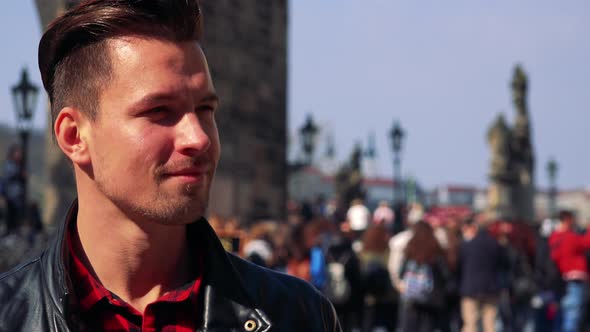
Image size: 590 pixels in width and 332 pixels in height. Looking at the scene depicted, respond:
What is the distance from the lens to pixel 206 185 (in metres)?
1.92

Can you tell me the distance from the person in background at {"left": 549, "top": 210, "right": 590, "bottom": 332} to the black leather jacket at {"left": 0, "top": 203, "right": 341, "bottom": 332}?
35.3 ft

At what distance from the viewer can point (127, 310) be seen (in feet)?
6.34

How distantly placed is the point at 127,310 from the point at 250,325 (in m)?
0.23

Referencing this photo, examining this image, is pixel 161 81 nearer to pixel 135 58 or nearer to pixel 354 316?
pixel 135 58

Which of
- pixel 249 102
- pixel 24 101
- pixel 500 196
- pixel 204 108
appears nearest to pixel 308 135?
pixel 249 102

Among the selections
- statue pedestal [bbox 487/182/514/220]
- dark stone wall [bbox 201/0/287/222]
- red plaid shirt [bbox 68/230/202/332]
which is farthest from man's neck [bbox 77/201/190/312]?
statue pedestal [bbox 487/182/514/220]

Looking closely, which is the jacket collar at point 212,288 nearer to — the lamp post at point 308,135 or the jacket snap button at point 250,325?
the jacket snap button at point 250,325

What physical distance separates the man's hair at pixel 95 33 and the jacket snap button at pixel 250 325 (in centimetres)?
48

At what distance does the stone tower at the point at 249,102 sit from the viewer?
21.4 m

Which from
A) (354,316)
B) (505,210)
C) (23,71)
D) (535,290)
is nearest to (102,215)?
(354,316)

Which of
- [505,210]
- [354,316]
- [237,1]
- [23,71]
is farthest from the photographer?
[505,210]

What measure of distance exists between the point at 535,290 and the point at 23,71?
7232 mm

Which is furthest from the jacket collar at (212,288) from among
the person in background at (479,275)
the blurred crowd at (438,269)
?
the person in background at (479,275)

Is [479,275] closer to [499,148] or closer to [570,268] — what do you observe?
[570,268]
